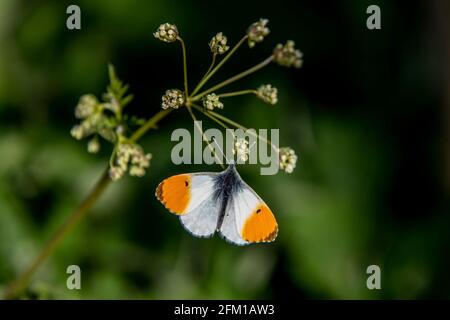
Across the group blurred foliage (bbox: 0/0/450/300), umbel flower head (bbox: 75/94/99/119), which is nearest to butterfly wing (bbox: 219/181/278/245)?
umbel flower head (bbox: 75/94/99/119)

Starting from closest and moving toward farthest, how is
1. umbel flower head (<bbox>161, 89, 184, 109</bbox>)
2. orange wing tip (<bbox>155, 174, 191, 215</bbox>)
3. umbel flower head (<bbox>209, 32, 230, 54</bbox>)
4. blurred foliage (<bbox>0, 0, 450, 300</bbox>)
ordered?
umbel flower head (<bbox>161, 89, 184, 109</bbox>), umbel flower head (<bbox>209, 32, 230, 54</bbox>), orange wing tip (<bbox>155, 174, 191, 215</bbox>), blurred foliage (<bbox>0, 0, 450, 300</bbox>)

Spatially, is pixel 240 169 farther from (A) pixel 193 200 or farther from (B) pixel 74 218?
(B) pixel 74 218

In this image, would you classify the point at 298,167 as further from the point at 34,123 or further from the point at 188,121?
Answer: the point at 34,123

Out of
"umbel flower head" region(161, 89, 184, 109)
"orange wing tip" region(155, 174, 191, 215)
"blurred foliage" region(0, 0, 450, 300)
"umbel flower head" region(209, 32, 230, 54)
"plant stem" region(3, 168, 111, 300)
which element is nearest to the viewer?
"umbel flower head" region(161, 89, 184, 109)

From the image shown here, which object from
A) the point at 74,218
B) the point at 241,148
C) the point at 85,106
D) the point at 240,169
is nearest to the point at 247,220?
the point at 241,148

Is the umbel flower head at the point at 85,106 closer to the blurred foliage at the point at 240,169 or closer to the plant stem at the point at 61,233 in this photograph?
the plant stem at the point at 61,233

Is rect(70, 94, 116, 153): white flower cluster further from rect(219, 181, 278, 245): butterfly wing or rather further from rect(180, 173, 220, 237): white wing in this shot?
rect(219, 181, 278, 245): butterfly wing

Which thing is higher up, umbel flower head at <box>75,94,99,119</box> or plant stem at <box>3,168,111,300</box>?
umbel flower head at <box>75,94,99,119</box>
